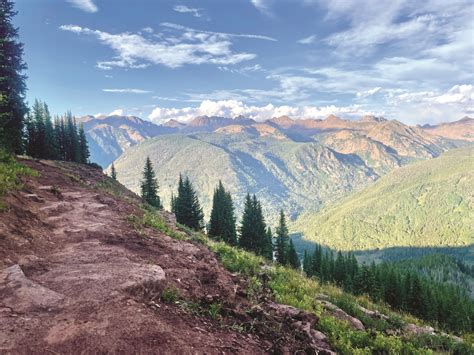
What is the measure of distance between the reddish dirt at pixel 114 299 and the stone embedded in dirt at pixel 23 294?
2cm

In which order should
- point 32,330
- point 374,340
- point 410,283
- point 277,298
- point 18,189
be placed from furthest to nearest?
point 410,283 → point 18,189 → point 277,298 → point 374,340 → point 32,330

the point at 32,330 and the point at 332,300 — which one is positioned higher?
the point at 32,330

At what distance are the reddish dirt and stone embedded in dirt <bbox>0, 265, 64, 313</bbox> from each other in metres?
0.02

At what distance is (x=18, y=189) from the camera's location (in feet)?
54.2

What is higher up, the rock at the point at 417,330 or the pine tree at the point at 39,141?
the pine tree at the point at 39,141

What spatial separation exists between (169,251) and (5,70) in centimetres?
3336

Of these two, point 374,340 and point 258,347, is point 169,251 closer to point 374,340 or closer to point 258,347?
point 258,347

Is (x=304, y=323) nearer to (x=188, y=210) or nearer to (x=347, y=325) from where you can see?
(x=347, y=325)

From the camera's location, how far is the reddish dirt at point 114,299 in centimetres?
688

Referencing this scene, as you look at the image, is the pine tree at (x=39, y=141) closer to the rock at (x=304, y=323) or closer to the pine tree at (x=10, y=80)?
the pine tree at (x=10, y=80)

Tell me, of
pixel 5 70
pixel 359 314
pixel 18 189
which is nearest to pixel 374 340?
pixel 359 314

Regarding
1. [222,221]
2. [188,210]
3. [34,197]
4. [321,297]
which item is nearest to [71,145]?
[188,210]

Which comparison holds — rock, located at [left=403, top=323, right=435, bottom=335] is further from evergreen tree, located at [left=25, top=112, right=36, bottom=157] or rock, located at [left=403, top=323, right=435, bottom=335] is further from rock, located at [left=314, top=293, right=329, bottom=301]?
evergreen tree, located at [left=25, top=112, right=36, bottom=157]

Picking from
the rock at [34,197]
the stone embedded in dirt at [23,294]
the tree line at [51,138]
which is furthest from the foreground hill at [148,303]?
the tree line at [51,138]
